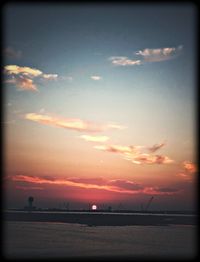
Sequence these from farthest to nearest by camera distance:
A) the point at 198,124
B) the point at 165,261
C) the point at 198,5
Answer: the point at 198,124 → the point at 198,5 → the point at 165,261

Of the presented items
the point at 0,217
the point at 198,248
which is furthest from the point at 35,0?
the point at 198,248

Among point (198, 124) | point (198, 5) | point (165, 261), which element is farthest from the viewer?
point (198, 124)

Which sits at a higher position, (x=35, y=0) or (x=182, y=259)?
(x=35, y=0)

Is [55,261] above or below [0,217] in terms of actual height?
below

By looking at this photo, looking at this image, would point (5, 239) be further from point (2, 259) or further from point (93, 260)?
point (93, 260)

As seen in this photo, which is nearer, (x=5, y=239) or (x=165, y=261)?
(x=165, y=261)

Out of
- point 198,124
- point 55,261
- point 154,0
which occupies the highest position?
point 154,0

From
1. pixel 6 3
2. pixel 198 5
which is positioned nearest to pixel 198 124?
pixel 198 5

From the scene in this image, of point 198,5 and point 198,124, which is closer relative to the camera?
point 198,5

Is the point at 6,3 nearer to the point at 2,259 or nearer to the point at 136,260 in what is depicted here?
the point at 2,259
